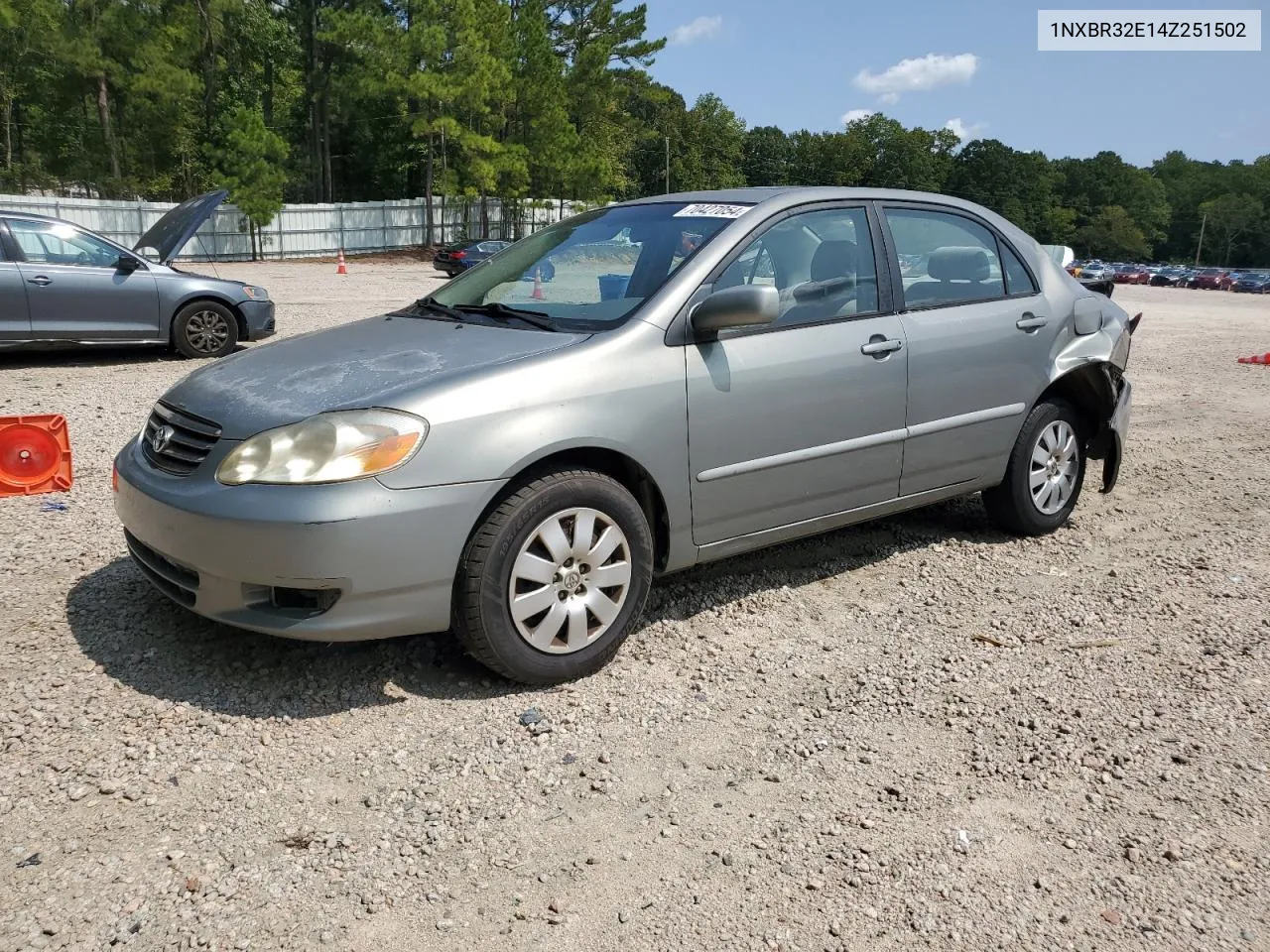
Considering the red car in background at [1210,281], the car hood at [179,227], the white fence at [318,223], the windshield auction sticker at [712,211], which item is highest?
the white fence at [318,223]

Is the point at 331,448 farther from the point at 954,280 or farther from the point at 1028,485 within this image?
the point at 1028,485

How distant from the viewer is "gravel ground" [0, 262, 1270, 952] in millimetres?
2346

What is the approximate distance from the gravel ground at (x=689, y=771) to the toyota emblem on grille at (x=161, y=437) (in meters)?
0.71

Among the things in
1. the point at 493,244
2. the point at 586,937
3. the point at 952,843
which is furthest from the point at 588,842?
the point at 493,244

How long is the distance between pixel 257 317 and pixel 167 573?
26.4ft

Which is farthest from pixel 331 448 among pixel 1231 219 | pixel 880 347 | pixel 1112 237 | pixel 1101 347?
pixel 1231 219

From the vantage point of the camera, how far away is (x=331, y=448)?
10.1 ft

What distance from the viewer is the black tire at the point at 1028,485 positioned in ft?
16.2

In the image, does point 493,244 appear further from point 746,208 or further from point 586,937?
point 586,937

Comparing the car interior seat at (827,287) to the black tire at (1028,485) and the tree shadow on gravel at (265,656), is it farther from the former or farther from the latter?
the black tire at (1028,485)

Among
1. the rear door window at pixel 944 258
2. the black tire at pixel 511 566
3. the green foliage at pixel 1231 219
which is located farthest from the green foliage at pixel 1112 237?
the black tire at pixel 511 566

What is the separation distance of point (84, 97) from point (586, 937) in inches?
1943

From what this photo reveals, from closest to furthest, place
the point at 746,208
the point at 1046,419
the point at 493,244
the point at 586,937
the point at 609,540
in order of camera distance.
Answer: the point at 586,937 → the point at 609,540 → the point at 746,208 → the point at 1046,419 → the point at 493,244

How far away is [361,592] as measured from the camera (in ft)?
10.1
